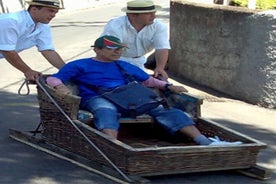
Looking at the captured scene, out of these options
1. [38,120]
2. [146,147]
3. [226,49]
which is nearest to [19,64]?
[38,120]

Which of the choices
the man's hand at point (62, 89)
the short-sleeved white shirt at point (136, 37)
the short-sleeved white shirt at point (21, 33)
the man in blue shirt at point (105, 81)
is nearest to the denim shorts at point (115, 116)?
the man in blue shirt at point (105, 81)

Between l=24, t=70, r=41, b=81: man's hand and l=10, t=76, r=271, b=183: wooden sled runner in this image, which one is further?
l=24, t=70, r=41, b=81: man's hand

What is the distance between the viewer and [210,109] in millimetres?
9023

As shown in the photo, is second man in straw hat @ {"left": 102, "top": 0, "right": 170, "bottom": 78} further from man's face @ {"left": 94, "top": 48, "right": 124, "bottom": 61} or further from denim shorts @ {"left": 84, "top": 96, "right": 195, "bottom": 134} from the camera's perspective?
denim shorts @ {"left": 84, "top": 96, "right": 195, "bottom": 134}

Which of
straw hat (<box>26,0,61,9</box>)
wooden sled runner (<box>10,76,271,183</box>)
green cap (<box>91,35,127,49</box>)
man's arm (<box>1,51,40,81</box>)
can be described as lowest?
wooden sled runner (<box>10,76,271,183</box>)

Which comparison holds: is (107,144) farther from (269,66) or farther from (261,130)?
(269,66)

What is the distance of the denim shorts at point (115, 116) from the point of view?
5.89 meters

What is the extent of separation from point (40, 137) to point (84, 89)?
648mm

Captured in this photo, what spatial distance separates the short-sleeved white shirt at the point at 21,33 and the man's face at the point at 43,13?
0.06 metres

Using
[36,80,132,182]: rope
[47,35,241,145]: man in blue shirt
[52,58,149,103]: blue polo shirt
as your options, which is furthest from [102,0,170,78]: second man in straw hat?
[36,80,132,182]: rope

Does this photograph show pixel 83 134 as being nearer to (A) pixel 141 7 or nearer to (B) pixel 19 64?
(B) pixel 19 64

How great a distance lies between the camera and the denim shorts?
232 inches

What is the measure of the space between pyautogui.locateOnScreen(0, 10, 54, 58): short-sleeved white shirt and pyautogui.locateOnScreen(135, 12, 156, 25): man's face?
36.9 inches

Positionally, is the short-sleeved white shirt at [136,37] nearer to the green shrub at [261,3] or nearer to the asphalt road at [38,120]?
the asphalt road at [38,120]
